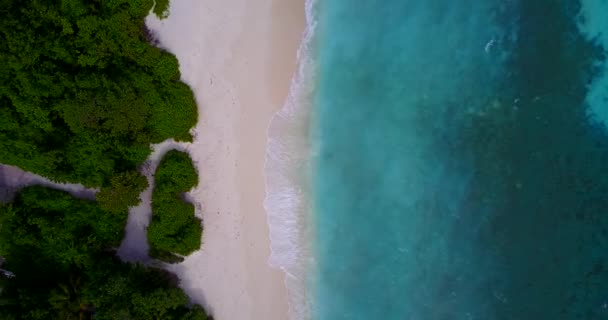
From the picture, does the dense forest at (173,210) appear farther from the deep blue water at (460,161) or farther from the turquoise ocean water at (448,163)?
the deep blue water at (460,161)

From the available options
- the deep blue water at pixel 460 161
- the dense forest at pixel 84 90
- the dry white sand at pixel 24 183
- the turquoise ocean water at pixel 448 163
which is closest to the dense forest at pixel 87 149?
the dense forest at pixel 84 90

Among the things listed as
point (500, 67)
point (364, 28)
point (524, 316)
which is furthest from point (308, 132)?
point (524, 316)

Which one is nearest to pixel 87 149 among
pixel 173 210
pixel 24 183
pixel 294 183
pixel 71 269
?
pixel 24 183

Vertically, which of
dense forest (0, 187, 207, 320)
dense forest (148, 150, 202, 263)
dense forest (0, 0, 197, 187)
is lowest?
dense forest (0, 187, 207, 320)

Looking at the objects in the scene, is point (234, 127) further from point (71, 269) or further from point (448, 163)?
point (448, 163)

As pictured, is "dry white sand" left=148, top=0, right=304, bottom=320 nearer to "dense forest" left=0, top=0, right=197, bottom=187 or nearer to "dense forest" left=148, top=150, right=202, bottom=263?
"dense forest" left=148, top=150, right=202, bottom=263

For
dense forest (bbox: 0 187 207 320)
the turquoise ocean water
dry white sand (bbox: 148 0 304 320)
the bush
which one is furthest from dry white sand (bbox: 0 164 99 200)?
the turquoise ocean water

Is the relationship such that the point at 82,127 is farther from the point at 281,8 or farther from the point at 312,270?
the point at 312,270
